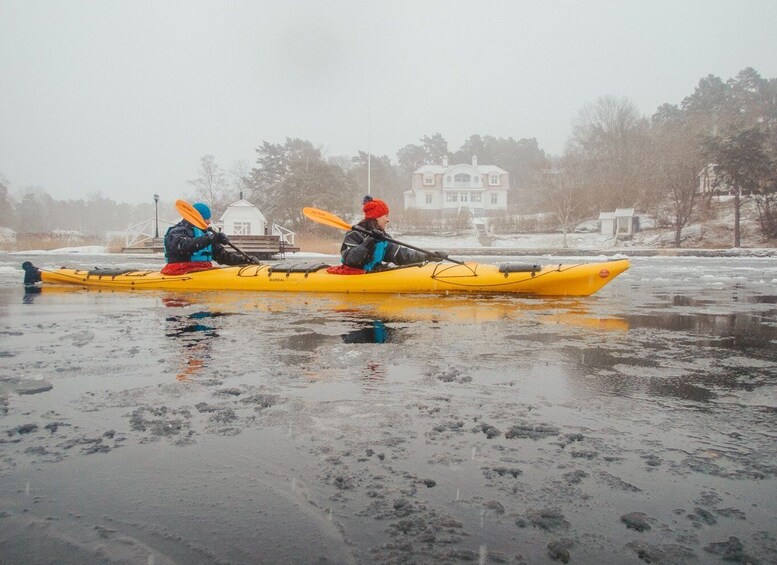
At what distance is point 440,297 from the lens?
9336 millimetres

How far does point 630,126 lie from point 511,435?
58.3 meters

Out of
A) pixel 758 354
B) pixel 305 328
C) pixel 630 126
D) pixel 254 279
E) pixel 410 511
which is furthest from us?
pixel 630 126

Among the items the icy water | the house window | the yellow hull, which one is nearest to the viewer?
the icy water

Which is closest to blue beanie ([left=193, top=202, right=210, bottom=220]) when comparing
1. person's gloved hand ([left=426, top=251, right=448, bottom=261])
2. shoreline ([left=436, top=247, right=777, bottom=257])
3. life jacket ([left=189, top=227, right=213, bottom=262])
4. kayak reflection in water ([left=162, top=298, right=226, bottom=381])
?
life jacket ([left=189, top=227, right=213, bottom=262])

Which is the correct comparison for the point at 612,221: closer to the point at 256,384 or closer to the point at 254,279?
the point at 254,279

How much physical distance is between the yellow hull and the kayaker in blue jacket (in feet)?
0.76

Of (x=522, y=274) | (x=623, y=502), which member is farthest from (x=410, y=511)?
(x=522, y=274)

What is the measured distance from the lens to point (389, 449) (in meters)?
2.64

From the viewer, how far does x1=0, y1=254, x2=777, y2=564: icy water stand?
187cm

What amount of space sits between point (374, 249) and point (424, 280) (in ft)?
3.37

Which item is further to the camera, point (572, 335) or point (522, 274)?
point (522, 274)

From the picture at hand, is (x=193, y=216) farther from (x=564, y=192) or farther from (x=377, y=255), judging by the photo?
(x=564, y=192)

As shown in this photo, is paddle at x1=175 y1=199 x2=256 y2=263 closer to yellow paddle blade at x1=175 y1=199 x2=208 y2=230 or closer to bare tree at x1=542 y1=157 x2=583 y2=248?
yellow paddle blade at x1=175 y1=199 x2=208 y2=230

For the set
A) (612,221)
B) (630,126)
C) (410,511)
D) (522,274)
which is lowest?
(410,511)
